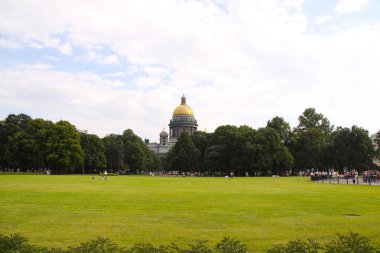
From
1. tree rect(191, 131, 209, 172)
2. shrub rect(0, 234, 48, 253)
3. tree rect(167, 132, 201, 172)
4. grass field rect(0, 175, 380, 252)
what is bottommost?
grass field rect(0, 175, 380, 252)

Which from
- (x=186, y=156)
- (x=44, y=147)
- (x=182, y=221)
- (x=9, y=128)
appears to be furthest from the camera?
(x=186, y=156)

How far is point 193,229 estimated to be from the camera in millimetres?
15055

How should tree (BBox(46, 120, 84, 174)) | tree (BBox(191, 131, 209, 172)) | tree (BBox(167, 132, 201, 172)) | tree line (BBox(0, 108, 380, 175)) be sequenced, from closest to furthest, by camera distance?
tree (BBox(46, 120, 84, 174)), tree line (BBox(0, 108, 380, 175)), tree (BBox(167, 132, 201, 172)), tree (BBox(191, 131, 209, 172))

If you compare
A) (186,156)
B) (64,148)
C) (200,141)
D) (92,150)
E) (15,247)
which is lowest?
(15,247)

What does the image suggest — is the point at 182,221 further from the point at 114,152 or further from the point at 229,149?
the point at 114,152

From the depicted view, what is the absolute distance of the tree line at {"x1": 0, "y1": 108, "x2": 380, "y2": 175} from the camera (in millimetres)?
99438

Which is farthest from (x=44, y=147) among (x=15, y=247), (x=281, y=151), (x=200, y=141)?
(x=15, y=247)

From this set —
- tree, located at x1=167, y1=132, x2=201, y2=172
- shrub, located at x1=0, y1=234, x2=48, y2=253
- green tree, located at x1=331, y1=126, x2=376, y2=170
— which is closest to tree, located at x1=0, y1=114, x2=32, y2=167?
tree, located at x1=167, y1=132, x2=201, y2=172

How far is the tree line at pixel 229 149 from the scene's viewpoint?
326 ft

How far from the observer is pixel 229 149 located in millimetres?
109625

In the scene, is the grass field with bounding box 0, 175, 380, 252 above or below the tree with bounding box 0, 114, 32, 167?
below

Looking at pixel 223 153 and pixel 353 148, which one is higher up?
pixel 353 148

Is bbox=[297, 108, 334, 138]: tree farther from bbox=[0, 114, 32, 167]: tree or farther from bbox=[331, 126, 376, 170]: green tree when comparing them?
bbox=[0, 114, 32, 167]: tree

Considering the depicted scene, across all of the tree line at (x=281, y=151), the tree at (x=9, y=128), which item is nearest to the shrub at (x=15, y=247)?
the tree line at (x=281, y=151)
